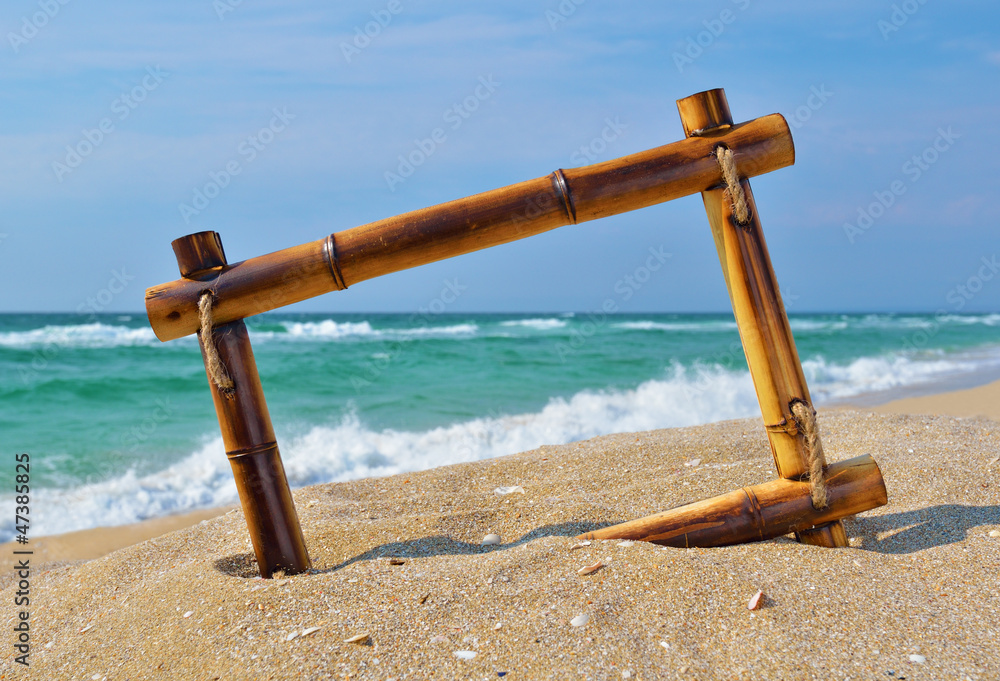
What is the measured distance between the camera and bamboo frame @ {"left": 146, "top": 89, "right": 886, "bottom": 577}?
263 centimetres

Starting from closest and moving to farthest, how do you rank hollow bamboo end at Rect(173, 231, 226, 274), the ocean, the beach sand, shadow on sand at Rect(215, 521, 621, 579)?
the beach sand
hollow bamboo end at Rect(173, 231, 226, 274)
shadow on sand at Rect(215, 521, 621, 579)
the ocean

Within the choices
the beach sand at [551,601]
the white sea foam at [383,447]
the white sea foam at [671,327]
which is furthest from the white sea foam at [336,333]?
the beach sand at [551,601]

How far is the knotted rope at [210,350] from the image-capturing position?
8.70 ft

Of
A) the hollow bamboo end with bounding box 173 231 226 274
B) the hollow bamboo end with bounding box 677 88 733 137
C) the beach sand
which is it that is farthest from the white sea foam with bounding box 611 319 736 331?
the hollow bamboo end with bounding box 173 231 226 274

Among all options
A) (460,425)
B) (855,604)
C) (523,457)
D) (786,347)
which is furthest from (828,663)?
(460,425)

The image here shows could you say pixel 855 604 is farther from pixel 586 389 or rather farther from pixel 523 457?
pixel 586 389

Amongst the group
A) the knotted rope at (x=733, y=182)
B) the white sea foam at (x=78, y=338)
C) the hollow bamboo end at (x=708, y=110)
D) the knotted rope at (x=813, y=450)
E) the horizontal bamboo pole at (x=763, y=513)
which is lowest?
the horizontal bamboo pole at (x=763, y=513)

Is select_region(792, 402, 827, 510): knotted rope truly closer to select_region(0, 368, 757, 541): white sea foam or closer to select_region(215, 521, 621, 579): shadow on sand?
select_region(215, 521, 621, 579): shadow on sand

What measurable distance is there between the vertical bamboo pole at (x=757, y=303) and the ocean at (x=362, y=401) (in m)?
4.82

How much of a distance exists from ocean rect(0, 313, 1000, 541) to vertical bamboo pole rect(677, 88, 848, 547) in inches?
190

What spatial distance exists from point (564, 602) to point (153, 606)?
156cm

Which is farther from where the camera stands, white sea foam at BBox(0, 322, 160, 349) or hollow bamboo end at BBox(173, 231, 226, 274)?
white sea foam at BBox(0, 322, 160, 349)

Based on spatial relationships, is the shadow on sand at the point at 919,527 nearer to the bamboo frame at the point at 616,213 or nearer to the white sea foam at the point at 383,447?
the bamboo frame at the point at 616,213

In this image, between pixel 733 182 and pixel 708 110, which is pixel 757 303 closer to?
pixel 733 182
